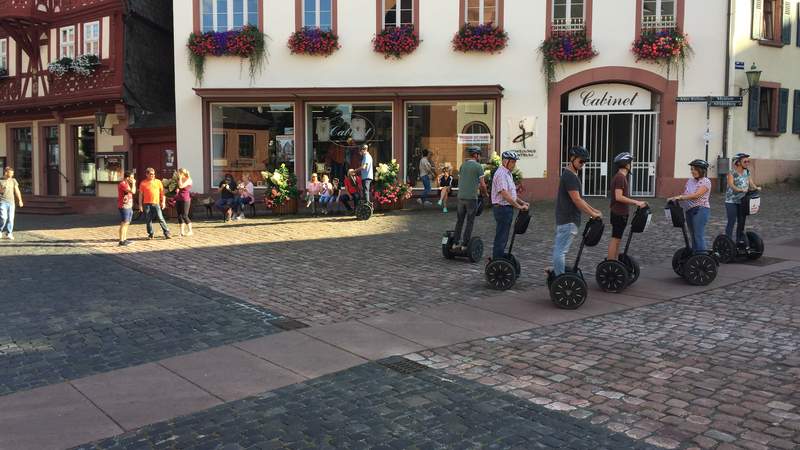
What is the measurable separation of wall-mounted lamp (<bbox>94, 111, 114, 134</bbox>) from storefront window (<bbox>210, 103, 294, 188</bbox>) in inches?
169

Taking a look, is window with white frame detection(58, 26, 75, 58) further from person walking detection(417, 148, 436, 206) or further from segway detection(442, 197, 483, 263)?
segway detection(442, 197, 483, 263)

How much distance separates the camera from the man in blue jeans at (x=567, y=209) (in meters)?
7.91

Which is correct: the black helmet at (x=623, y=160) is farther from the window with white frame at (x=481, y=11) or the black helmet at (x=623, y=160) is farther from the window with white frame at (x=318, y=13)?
the window with white frame at (x=318, y=13)

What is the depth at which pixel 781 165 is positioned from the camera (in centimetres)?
2192

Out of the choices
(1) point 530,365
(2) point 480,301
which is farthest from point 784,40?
(1) point 530,365

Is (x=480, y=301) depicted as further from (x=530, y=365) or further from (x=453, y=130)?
(x=453, y=130)

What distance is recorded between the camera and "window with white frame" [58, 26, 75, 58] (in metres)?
24.1

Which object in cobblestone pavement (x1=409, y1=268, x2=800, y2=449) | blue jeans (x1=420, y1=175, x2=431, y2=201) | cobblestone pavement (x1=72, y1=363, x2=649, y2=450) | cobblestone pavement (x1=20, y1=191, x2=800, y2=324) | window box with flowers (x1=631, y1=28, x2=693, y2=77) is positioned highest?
window box with flowers (x1=631, y1=28, x2=693, y2=77)

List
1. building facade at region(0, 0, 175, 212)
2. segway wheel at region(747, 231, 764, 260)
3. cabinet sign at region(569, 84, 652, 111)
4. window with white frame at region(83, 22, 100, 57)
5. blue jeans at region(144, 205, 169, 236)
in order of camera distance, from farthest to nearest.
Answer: window with white frame at region(83, 22, 100, 57)
building facade at region(0, 0, 175, 212)
cabinet sign at region(569, 84, 652, 111)
blue jeans at region(144, 205, 169, 236)
segway wheel at region(747, 231, 764, 260)

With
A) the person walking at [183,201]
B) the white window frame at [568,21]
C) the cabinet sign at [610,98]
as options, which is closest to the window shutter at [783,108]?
the cabinet sign at [610,98]

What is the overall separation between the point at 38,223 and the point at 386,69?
11.3m

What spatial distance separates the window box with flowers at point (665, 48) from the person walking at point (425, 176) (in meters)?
6.52

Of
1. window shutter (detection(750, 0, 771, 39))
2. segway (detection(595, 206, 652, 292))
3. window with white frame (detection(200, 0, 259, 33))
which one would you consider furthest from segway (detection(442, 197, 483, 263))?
window shutter (detection(750, 0, 771, 39))

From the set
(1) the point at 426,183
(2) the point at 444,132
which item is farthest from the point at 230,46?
(1) the point at 426,183
